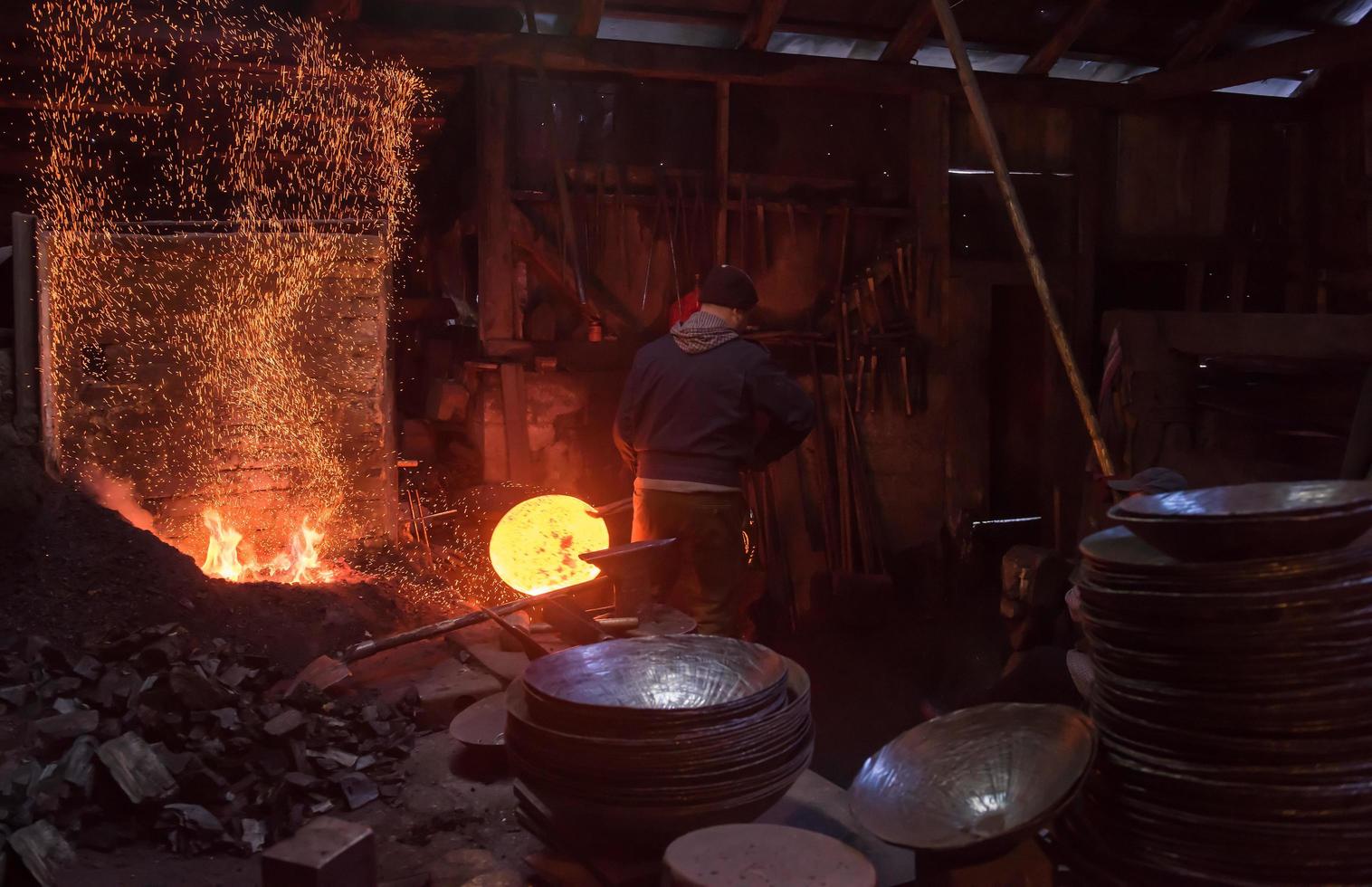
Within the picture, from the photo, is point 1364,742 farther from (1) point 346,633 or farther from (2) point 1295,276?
(2) point 1295,276

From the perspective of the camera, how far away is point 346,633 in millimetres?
5730

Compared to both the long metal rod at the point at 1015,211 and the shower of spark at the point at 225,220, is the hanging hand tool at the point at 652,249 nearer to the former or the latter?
the shower of spark at the point at 225,220

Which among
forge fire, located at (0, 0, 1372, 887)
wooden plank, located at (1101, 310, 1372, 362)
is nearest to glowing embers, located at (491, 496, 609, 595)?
forge fire, located at (0, 0, 1372, 887)

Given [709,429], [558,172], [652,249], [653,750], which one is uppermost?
[558,172]

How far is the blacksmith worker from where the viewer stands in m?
5.76

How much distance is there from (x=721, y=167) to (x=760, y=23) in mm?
1084

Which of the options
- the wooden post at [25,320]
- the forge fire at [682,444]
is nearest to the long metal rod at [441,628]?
the forge fire at [682,444]

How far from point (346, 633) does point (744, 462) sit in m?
2.36

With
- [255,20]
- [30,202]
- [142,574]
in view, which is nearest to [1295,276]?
[255,20]

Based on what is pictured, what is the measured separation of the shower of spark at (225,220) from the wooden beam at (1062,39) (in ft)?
16.4

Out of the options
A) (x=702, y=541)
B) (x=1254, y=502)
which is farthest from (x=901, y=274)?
(x=1254, y=502)

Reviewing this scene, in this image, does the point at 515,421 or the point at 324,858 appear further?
the point at 515,421

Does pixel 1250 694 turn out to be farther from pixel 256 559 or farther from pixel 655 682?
pixel 256 559

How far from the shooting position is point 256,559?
271 inches
